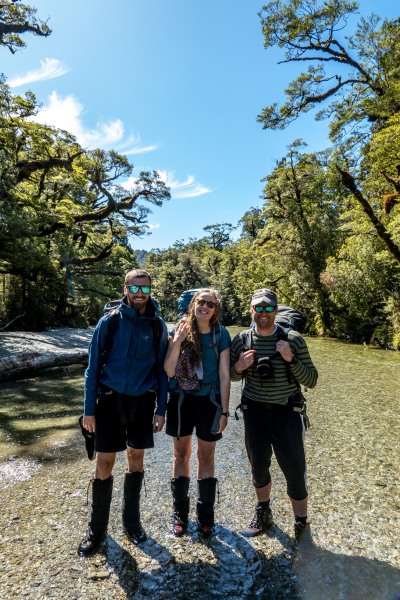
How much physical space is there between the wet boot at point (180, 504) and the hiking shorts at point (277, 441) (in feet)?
2.27

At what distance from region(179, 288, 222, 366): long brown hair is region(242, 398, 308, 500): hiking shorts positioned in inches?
25.6

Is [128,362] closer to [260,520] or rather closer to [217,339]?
[217,339]

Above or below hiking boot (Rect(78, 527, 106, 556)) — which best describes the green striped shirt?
above

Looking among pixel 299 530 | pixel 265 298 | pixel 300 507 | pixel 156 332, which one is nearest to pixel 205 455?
pixel 300 507

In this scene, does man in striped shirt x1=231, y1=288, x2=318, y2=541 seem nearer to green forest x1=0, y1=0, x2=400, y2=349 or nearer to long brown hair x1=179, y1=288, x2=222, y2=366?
long brown hair x1=179, y1=288, x2=222, y2=366

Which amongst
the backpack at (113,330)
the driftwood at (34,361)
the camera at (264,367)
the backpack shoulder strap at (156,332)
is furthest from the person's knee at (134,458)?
the driftwood at (34,361)

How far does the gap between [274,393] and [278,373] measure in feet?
0.60

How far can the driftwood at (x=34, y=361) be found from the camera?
11375 mm

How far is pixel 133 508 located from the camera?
3.36 metres

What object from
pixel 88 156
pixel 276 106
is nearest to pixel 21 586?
pixel 276 106

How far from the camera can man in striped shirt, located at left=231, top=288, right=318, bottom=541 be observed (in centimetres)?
315

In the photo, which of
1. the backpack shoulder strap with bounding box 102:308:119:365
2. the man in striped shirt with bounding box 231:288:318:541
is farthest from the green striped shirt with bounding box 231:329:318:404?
the backpack shoulder strap with bounding box 102:308:119:365

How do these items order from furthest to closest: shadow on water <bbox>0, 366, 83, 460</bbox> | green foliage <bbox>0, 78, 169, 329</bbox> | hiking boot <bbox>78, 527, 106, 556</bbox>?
green foliage <bbox>0, 78, 169, 329</bbox> < shadow on water <bbox>0, 366, 83, 460</bbox> < hiking boot <bbox>78, 527, 106, 556</bbox>

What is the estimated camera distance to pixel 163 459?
17.9 feet
